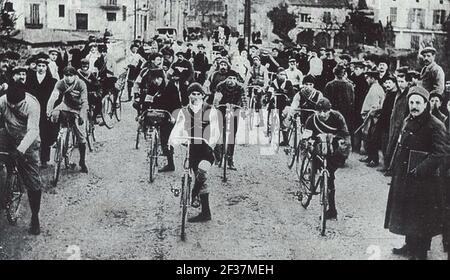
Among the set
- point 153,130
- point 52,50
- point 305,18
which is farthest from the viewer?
point 305,18

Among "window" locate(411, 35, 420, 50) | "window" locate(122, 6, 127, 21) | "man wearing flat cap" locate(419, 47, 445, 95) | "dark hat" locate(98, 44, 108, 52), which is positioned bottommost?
"man wearing flat cap" locate(419, 47, 445, 95)

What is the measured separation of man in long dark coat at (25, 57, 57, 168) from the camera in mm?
8938

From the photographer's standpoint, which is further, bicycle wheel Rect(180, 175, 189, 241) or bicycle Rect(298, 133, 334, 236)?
bicycle Rect(298, 133, 334, 236)

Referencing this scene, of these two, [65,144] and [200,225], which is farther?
[65,144]

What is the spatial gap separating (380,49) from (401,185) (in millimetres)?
3877

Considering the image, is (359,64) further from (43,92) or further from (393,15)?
(43,92)

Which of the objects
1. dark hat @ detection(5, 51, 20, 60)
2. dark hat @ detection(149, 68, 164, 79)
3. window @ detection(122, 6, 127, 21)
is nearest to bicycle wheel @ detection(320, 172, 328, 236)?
dark hat @ detection(149, 68, 164, 79)

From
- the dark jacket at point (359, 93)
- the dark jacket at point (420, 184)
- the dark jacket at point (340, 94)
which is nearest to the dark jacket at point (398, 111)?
the dark jacket at point (340, 94)

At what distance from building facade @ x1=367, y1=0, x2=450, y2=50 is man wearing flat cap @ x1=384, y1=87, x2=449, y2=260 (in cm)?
262

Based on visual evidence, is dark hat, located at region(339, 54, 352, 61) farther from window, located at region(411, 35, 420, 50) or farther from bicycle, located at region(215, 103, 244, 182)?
bicycle, located at region(215, 103, 244, 182)

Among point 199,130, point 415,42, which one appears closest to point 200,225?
point 199,130

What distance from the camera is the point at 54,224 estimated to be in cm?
720

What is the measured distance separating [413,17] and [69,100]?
4.95 metres

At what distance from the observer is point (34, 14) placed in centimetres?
877
